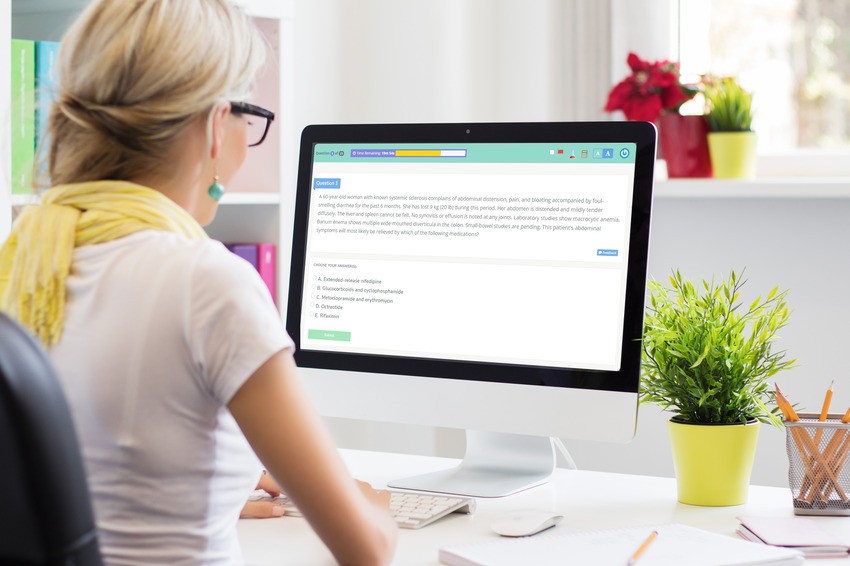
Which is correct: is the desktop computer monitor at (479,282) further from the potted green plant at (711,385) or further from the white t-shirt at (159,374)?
the white t-shirt at (159,374)

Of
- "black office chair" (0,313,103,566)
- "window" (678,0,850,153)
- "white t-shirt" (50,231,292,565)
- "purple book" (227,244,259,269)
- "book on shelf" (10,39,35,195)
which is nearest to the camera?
"black office chair" (0,313,103,566)

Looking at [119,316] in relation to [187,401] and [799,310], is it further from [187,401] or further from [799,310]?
[799,310]

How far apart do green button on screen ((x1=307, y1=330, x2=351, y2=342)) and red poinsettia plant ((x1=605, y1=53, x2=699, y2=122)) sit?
102cm

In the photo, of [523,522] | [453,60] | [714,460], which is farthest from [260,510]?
[453,60]

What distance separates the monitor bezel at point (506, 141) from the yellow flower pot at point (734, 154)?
95cm

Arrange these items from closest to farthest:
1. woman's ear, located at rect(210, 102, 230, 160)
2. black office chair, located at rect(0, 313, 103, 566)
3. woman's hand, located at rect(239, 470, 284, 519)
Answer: black office chair, located at rect(0, 313, 103, 566), woman's ear, located at rect(210, 102, 230, 160), woman's hand, located at rect(239, 470, 284, 519)

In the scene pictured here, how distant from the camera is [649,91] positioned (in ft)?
7.34

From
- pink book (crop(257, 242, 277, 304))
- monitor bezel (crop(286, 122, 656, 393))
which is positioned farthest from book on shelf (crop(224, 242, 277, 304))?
monitor bezel (crop(286, 122, 656, 393))

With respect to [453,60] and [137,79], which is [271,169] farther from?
[137,79]

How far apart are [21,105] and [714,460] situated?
1.18 metres

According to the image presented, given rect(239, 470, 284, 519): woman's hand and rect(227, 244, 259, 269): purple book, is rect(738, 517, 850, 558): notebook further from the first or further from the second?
rect(227, 244, 259, 269): purple book

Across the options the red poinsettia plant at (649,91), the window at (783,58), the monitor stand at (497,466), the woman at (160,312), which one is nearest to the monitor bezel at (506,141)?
the monitor stand at (497,466)

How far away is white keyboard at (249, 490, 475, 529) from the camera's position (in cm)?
125

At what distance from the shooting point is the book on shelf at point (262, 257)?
2.14 meters
